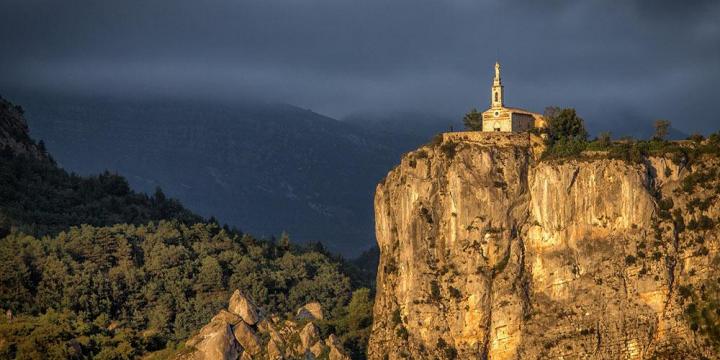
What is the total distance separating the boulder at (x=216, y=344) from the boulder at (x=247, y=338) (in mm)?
448

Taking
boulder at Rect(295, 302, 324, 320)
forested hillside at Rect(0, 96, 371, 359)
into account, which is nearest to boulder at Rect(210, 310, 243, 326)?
forested hillside at Rect(0, 96, 371, 359)

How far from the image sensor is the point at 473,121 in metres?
117

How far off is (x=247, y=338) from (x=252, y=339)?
35cm

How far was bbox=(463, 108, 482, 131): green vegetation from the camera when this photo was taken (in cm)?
11594

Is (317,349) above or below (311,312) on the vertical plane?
below

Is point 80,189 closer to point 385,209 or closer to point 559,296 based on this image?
point 385,209

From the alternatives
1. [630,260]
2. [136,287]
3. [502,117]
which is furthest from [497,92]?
[136,287]

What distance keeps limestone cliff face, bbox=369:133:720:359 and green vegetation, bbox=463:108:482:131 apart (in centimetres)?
706

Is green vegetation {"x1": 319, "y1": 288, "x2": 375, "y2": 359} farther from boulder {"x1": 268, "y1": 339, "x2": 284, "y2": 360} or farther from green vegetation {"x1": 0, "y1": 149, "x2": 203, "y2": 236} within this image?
green vegetation {"x1": 0, "y1": 149, "x2": 203, "y2": 236}

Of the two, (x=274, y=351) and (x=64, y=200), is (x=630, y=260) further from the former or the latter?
(x=64, y=200)

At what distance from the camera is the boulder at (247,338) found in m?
110

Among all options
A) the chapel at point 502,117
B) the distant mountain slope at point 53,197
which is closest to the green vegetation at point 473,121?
the chapel at point 502,117

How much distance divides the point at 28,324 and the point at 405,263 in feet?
83.5

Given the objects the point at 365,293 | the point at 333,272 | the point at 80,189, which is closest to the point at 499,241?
the point at 365,293
